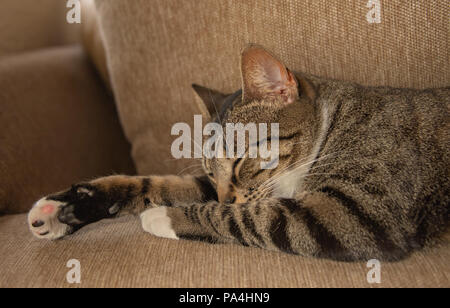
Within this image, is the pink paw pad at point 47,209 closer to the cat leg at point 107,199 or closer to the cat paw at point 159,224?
the cat leg at point 107,199

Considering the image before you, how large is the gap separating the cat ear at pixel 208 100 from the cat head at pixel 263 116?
4.4 inches

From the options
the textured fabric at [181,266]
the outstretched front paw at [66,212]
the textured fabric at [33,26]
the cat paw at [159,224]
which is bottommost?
the textured fabric at [181,266]

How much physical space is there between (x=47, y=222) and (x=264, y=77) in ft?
2.13

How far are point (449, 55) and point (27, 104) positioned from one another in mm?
1315

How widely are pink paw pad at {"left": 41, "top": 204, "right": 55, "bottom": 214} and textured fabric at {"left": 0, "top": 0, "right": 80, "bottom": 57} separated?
1.01 meters

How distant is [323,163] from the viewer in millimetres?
1008

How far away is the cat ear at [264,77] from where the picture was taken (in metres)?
0.99

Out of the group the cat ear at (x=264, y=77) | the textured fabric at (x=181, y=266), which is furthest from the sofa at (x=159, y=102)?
the cat ear at (x=264, y=77)

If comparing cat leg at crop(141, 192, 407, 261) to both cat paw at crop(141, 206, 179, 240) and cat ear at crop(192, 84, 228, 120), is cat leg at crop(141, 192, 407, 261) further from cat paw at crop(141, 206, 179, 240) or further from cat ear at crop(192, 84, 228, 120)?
cat ear at crop(192, 84, 228, 120)

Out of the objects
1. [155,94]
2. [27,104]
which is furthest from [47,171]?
[155,94]

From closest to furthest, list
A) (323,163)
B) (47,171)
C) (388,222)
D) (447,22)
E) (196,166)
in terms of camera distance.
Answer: (388,222), (323,163), (447,22), (47,171), (196,166)

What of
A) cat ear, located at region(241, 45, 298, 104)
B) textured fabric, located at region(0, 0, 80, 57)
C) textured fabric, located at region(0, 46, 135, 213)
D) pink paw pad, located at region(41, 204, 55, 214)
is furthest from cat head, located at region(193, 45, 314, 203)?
textured fabric, located at region(0, 0, 80, 57)

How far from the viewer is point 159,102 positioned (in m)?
1.41
